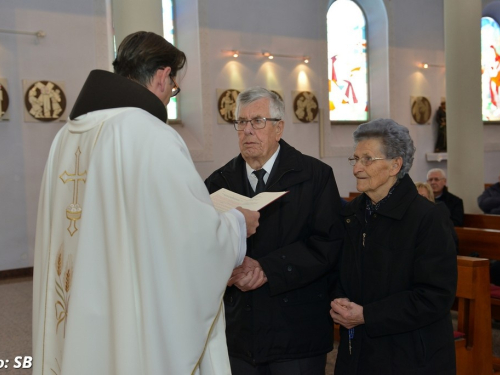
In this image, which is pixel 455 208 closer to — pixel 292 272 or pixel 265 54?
pixel 292 272

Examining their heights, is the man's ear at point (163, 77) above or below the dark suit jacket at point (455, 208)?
above

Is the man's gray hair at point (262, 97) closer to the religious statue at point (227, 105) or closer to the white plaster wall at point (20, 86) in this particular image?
the white plaster wall at point (20, 86)

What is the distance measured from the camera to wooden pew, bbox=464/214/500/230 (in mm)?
6983

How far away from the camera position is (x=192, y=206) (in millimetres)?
1932

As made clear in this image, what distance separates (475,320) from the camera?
3.81 m

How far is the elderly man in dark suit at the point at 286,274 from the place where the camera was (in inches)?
103

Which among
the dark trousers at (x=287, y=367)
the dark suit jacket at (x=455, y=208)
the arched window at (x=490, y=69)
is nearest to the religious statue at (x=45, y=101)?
the dark suit jacket at (x=455, y=208)

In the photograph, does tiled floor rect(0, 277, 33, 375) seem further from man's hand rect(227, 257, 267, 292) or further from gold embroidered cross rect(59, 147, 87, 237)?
gold embroidered cross rect(59, 147, 87, 237)

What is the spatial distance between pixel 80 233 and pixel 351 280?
1.23 metres

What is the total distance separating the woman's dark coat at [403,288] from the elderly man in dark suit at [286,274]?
14cm

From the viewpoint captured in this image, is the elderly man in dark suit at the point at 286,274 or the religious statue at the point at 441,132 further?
the religious statue at the point at 441,132

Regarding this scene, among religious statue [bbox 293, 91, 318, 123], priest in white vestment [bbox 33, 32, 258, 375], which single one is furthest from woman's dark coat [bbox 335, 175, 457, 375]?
religious statue [bbox 293, 91, 318, 123]

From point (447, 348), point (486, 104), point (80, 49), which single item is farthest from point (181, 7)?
point (447, 348)

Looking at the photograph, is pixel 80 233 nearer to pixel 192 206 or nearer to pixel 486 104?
→ pixel 192 206
